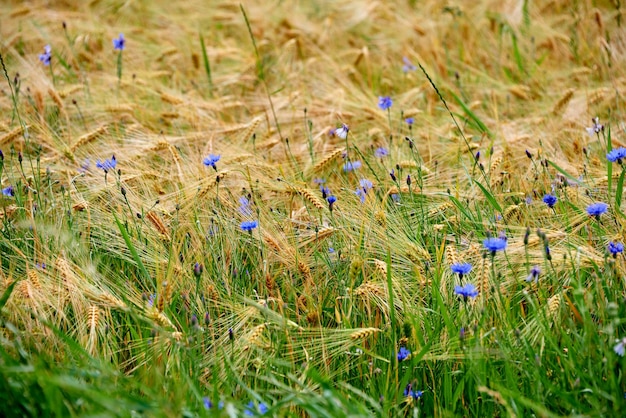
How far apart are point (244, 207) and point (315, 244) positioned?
322 millimetres

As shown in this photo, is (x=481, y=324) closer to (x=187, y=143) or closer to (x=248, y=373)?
(x=248, y=373)

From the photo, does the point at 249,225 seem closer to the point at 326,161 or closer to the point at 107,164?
the point at 326,161

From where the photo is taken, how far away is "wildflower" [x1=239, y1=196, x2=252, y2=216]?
2.32 meters

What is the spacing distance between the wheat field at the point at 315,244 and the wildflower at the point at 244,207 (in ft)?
0.04

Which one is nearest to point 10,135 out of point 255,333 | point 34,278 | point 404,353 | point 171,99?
point 171,99

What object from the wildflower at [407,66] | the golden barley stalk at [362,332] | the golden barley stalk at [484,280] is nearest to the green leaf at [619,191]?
the golden barley stalk at [484,280]

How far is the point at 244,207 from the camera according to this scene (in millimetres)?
2348

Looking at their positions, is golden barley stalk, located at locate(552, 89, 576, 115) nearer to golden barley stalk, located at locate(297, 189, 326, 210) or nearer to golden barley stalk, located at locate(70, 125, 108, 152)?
golden barley stalk, located at locate(297, 189, 326, 210)

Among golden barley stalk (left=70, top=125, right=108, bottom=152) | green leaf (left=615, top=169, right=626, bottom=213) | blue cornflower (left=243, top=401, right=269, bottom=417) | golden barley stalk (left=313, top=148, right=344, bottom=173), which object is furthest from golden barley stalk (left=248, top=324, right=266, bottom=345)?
golden barley stalk (left=70, top=125, right=108, bottom=152)

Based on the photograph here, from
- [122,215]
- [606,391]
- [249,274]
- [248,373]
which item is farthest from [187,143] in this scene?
[606,391]

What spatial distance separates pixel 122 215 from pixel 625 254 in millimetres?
1609

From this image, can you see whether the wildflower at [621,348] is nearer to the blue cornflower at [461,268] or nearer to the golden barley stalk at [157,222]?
the blue cornflower at [461,268]

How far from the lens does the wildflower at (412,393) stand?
1.76 m

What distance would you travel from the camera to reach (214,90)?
391cm
